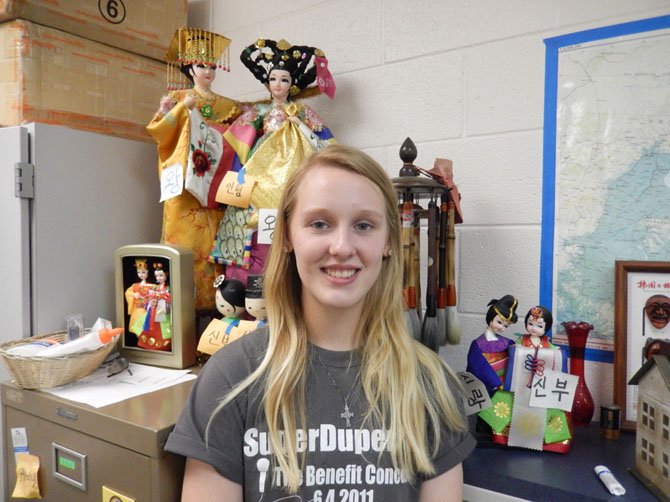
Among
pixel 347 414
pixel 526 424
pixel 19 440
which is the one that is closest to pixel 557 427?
pixel 526 424

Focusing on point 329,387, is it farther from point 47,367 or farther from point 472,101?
point 472,101

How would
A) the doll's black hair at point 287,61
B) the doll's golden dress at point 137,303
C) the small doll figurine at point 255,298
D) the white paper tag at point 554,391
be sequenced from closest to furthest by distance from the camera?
the white paper tag at point 554,391 → the small doll figurine at point 255,298 → the doll's golden dress at point 137,303 → the doll's black hair at point 287,61

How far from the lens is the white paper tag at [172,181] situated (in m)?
1.35

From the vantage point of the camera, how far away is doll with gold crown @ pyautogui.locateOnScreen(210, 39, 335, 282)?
4.48ft

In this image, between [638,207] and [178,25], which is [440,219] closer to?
[638,207]

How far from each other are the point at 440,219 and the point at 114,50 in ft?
3.84

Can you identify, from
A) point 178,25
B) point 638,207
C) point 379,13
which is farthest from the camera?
point 178,25

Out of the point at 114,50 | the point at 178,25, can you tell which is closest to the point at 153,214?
the point at 114,50

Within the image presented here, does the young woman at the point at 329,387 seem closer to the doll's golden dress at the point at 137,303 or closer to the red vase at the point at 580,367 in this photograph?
the red vase at the point at 580,367

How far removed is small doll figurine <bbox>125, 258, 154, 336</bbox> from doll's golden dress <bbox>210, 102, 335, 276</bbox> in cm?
20

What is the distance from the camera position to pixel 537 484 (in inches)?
34.2

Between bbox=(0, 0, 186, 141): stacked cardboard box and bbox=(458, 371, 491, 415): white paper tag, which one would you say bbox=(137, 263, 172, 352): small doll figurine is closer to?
bbox=(0, 0, 186, 141): stacked cardboard box

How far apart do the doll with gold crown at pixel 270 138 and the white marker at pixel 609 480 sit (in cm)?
91

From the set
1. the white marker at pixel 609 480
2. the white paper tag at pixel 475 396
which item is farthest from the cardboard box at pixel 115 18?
the white marker at pixel 609 480
